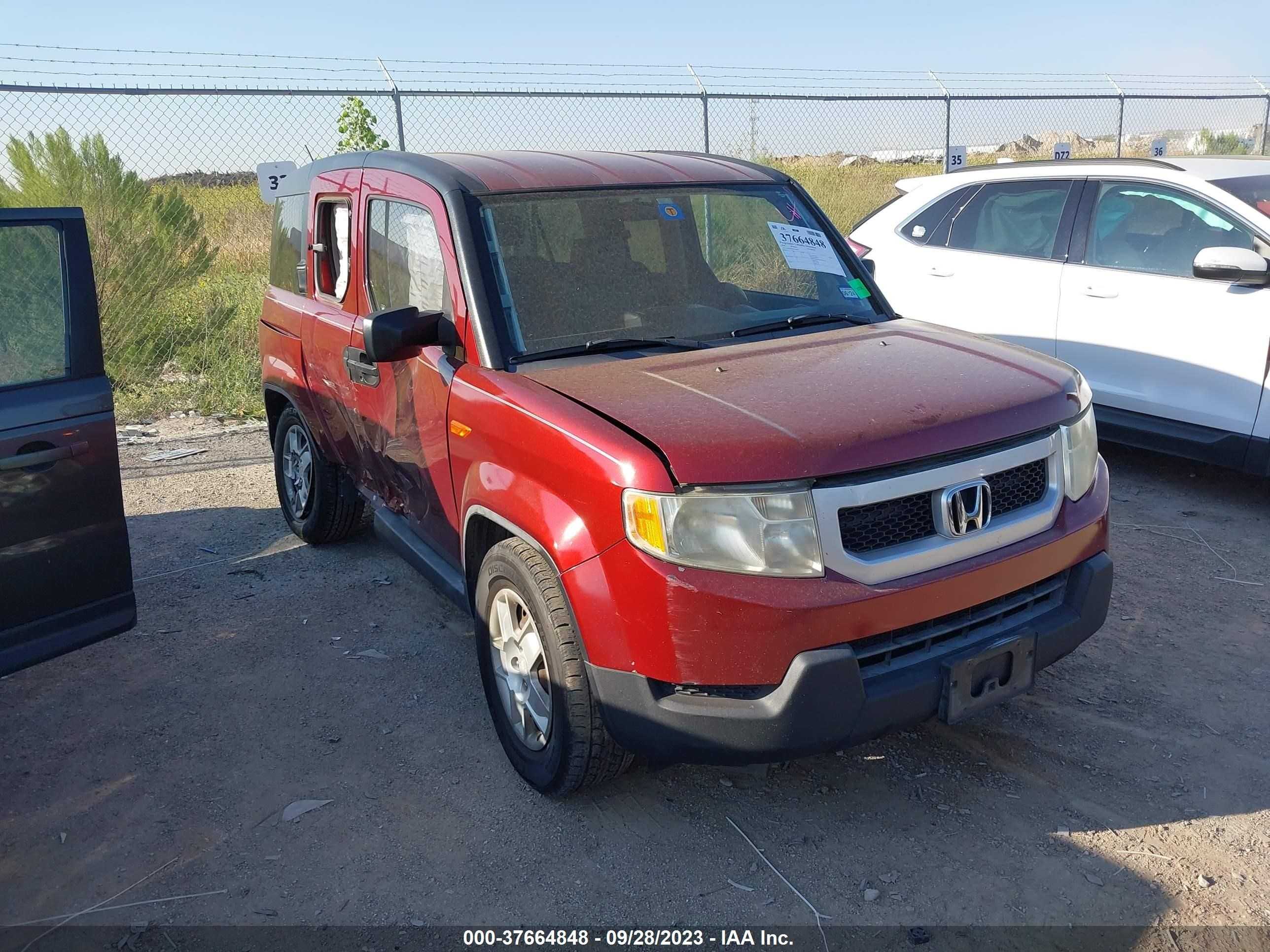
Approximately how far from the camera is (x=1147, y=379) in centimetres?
582

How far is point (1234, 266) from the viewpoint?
5312 mm

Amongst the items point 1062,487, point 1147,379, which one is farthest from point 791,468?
point 1147,379

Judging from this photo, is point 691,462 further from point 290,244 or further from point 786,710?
point 290,244

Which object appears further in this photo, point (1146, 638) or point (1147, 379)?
point (1147, 379)

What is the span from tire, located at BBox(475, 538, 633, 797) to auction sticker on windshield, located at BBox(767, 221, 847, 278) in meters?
1.68

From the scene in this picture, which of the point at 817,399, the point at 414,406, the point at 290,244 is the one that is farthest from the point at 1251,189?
the point at 290,244

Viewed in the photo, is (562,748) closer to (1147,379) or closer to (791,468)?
(791,468)

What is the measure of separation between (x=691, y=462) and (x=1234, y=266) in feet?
13.0

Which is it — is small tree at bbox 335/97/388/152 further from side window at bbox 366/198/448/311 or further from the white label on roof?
side window at bbox 366/198/448/311

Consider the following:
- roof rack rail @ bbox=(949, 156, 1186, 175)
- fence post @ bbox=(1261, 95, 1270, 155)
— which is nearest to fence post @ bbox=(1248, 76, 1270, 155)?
fence post @ bbox=(1261, 95, 1270, 155)

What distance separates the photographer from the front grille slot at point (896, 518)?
2785 mm

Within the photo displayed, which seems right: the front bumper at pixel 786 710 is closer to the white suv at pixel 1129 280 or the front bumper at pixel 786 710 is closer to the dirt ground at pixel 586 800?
the dirt ground at pixel 586 800

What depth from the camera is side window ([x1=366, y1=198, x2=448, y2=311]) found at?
380cm

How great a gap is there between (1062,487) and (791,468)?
1011 mm
